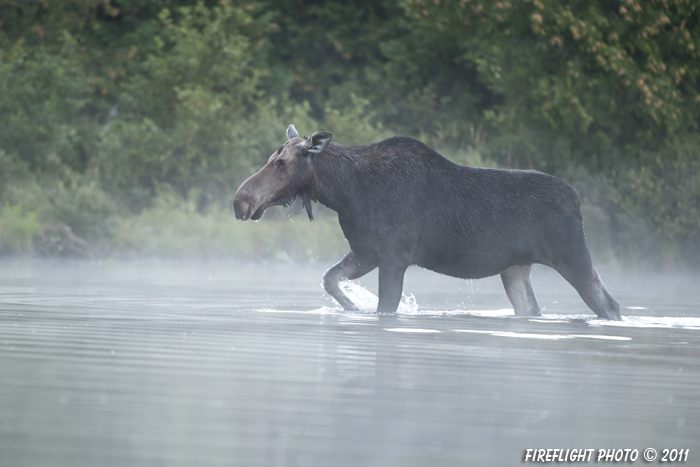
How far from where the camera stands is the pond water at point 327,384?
400cm

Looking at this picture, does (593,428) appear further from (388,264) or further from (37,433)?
(388,264)

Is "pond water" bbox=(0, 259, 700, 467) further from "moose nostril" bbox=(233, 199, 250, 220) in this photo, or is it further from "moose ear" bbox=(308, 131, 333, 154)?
"moose ear" bbox=(308, 131, 333, 154)

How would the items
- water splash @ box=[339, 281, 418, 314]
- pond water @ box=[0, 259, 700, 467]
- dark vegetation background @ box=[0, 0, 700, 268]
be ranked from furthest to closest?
dark vegetation background @ box=[0, 0, 700, 268] → water splash @ box=[339, 281, 418, 314] → pond water @ box=[0, 259, 700, 467]

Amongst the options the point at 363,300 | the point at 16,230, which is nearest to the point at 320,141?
the point at 363,300

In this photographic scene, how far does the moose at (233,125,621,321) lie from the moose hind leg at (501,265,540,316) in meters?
0.01

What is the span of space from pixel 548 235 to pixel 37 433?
7.29 metres

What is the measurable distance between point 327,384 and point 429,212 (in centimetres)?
543

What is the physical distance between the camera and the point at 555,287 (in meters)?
18.2

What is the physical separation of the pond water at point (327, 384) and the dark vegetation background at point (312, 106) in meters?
12.6

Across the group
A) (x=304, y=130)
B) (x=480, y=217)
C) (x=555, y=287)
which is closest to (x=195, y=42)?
(x=304, y=130)

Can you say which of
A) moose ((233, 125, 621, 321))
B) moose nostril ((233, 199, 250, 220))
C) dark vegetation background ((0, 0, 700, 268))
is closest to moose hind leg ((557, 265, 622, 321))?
moose ((233, 125, 621, 321))

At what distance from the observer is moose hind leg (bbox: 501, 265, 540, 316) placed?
1105cm

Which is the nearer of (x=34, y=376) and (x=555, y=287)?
(x=34, y=376)

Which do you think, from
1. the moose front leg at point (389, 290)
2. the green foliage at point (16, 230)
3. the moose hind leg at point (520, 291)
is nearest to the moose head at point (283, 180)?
the moose front leg at point (389, 290)
